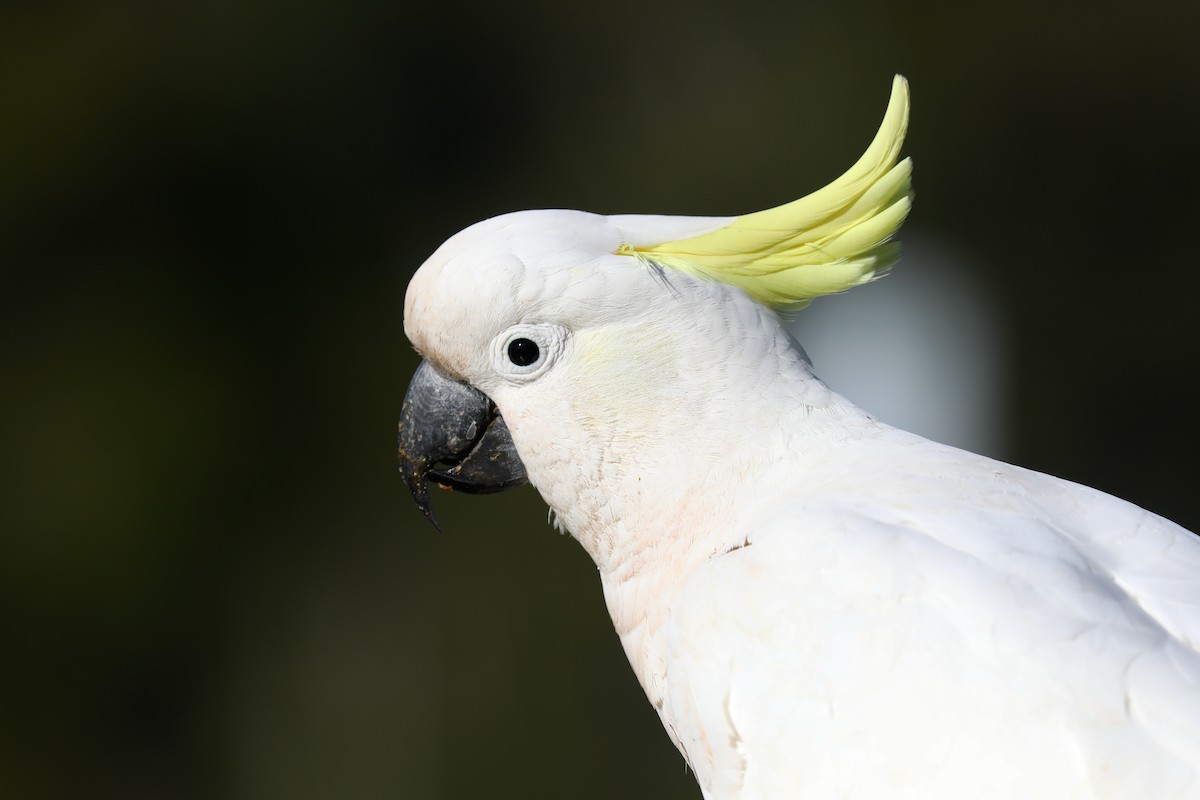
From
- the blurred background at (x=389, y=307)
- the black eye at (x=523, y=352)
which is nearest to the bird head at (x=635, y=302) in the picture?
the black eye at (x=523, y=352)

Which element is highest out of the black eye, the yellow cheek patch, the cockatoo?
the yellow cheek patch

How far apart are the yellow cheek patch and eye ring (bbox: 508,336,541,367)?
0.14 meters

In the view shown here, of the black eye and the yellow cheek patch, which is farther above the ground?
the yellow cheek patch

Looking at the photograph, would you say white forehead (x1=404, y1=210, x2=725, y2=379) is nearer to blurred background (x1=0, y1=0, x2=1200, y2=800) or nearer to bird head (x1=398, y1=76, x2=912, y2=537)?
bird head (x1=398, y1=76, x2=912, y2=537)

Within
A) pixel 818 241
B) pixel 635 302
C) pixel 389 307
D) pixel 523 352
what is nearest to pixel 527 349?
pixel 523 352

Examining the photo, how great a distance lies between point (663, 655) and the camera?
108 cm

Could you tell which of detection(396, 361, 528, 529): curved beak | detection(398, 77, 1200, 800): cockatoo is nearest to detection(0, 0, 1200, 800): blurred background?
detection(396, 361, 528, 529): curved beak

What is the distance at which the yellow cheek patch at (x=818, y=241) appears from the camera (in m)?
1.10

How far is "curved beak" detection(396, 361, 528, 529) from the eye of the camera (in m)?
1.24

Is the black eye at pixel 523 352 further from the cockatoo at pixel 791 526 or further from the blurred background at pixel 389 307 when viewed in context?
the blurred background at pixel 389 307

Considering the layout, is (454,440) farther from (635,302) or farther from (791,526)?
(791,526)

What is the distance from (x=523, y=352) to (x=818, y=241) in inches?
13.4

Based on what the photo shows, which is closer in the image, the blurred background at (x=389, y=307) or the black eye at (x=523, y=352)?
the black eye at (x=523, y=352)

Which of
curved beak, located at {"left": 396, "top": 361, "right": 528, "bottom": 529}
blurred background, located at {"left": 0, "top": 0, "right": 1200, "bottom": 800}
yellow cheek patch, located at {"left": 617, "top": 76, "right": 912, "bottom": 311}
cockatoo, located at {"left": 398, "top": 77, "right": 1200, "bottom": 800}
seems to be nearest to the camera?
cockatoo, located at {"left": 398, "top": 77, "right": 1200, "bottom": 800}
